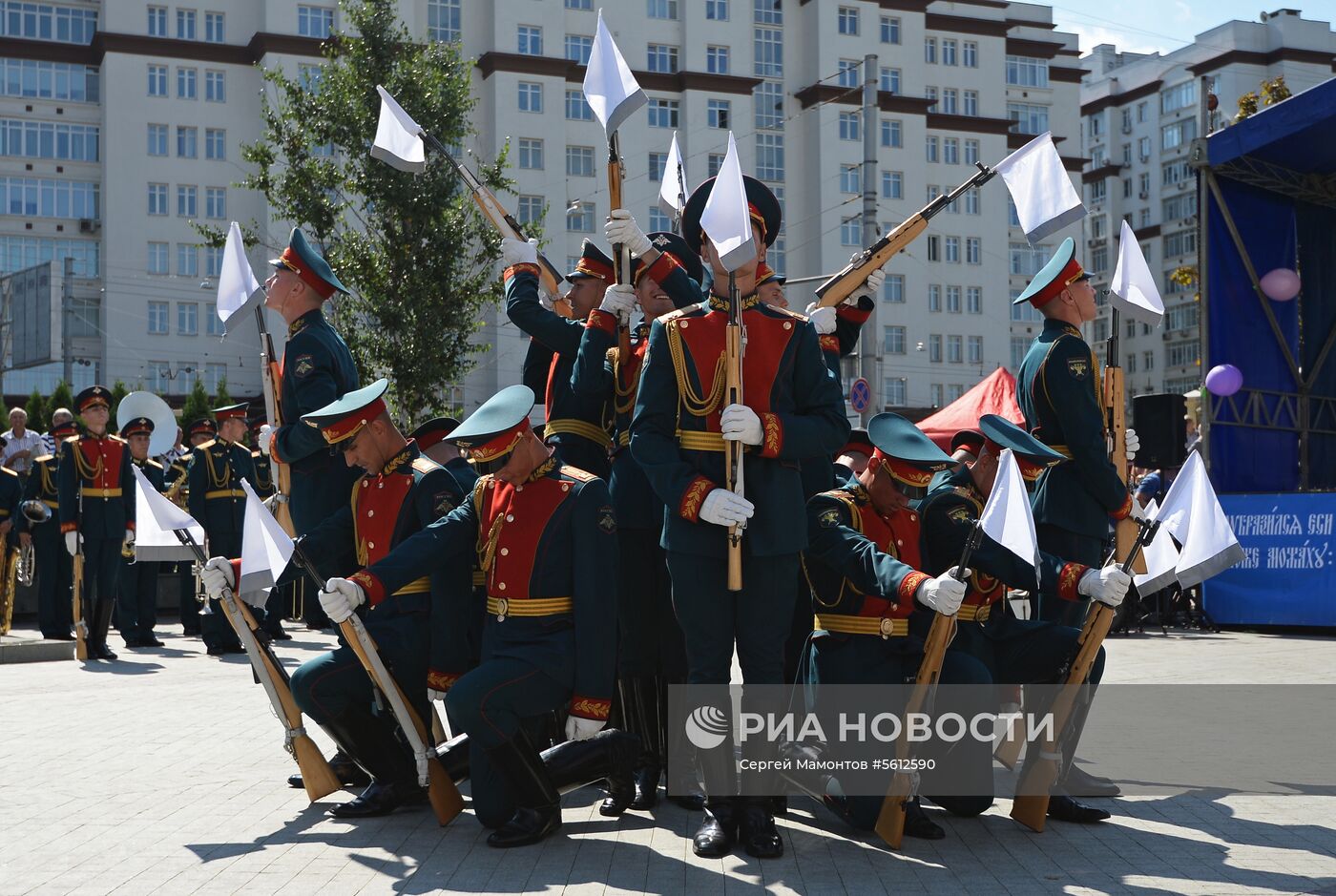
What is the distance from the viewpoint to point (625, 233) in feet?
21.3

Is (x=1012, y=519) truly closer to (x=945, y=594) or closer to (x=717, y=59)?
(x=945, y=594)

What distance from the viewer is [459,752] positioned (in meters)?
6.28

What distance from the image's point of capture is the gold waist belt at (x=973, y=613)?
20.7 ft

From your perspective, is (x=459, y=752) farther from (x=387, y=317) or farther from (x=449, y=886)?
(x=387, y=317)

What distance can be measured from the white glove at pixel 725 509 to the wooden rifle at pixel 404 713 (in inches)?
59.2

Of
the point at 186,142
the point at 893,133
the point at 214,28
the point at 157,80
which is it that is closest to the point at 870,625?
the point at 186,142

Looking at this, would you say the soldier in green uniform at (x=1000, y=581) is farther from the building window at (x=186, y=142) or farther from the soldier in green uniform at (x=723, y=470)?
the building window at (x=186, y=142)

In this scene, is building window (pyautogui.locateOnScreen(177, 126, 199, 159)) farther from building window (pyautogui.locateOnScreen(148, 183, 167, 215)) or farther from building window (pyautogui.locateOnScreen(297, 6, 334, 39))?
building window (pyautogui.locateOnScreen(297, 6, 334, 39))

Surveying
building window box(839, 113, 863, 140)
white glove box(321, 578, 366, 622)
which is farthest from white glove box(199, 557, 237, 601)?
building window box(839, 113, 863, 140)

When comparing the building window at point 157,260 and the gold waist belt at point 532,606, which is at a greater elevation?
the building window at point 157,260

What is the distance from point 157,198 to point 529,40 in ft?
49.5

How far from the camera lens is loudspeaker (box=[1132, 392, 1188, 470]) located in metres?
14.5

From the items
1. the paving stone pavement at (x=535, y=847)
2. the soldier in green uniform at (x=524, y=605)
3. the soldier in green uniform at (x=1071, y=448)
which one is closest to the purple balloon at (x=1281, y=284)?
the soldier in green uniform at (x=1071, y=448)

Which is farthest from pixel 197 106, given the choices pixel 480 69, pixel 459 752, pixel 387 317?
pixel 459 752
